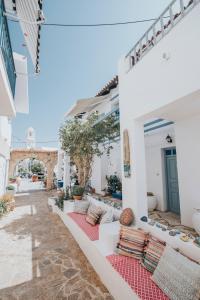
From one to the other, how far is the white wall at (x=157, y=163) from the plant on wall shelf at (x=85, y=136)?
7.19ft

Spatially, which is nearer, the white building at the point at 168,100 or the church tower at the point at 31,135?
the white building at the point at 168,100

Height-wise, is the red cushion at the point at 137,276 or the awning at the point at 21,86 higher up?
the awning at the point at 21,86

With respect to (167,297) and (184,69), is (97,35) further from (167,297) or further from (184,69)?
(167,297)

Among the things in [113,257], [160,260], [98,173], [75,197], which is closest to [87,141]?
[75,197]

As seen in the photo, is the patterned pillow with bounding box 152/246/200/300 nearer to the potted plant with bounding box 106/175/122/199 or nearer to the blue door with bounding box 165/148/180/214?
the blue door with bounding box 165/148/180/214

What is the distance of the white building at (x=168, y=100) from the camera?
3.57m

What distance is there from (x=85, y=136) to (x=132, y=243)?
241 inches

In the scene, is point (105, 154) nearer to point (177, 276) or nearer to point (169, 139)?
point (169, 139)

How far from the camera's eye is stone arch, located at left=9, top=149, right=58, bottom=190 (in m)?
19.7

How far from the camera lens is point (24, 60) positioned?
9.50 metres

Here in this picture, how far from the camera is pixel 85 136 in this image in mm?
8938

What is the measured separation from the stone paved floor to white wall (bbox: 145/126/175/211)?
509 centimetres

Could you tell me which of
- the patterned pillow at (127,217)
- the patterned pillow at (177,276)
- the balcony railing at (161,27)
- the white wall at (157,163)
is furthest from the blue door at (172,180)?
the patterned pillow at (177,276)

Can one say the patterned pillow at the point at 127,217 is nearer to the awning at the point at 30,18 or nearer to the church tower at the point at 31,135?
the awning at the point at 30,18
